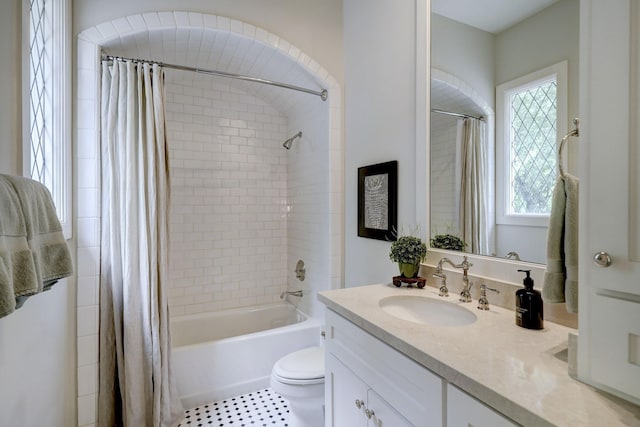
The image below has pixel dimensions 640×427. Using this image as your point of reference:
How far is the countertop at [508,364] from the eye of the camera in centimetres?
58

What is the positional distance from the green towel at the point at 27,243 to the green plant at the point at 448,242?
1.52 m

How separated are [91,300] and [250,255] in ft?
5.04

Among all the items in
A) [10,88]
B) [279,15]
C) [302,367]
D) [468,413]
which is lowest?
[302,367]

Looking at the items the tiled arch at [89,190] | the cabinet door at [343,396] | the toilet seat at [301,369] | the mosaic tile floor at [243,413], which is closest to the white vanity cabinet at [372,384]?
the cabinet door at [343,396]

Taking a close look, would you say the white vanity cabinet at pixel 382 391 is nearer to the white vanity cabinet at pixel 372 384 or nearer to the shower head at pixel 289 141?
the white vanity cabinet at pixel 372 384

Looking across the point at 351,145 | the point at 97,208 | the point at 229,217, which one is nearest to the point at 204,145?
the point at 229,217

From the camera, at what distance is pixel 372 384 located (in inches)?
41.4

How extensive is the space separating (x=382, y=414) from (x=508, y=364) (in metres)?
0.45

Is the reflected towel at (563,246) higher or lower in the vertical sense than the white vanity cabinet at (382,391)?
higher

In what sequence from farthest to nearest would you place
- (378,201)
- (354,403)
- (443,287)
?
(378,201), (443,287), (354,403)

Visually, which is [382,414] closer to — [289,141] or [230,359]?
[230,359]

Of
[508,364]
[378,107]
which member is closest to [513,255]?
[508,364]

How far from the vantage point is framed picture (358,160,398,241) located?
71.4 inches

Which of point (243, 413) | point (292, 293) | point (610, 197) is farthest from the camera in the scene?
point (292, 293)
